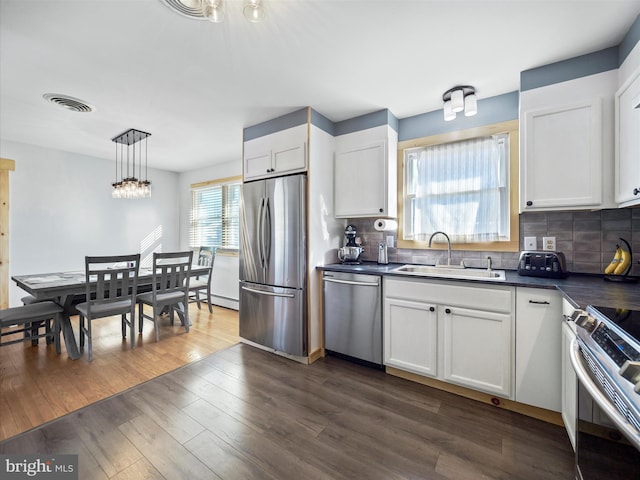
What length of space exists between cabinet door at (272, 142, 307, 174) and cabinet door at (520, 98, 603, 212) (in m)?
1.77

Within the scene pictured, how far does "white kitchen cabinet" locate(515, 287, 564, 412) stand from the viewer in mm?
1688

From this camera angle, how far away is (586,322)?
3.77ft

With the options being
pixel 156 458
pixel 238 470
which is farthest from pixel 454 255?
pixel 156 458

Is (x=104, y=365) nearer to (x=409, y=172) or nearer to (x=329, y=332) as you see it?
(x=329, y=332)

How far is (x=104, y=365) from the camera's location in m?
2.57

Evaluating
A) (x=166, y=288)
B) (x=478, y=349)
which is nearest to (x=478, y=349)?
(x=478, y=349)

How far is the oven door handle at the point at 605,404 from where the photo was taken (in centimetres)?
72

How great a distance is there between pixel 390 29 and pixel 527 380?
235 cm

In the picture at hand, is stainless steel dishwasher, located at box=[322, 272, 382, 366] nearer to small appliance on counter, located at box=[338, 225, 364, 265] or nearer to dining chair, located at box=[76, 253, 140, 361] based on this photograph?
small appliance on counter, located at box=[338, 225, 364, 265]

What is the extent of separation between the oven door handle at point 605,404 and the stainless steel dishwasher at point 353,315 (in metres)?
1.37

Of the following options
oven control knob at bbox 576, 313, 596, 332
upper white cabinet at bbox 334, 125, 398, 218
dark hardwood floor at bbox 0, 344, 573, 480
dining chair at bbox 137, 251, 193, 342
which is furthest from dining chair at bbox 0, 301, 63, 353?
oven control knob at bbox 576, 313, 596, 332

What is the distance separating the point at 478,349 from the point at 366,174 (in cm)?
177

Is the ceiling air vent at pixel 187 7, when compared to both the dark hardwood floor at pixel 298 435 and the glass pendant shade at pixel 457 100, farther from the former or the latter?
the dark hardwood floor at pixel 298 435

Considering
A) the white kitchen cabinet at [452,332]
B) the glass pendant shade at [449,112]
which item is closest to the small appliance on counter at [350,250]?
the white kitchen cabinet at [452,332]
